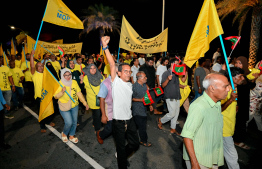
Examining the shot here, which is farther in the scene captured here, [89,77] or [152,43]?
[152,43]

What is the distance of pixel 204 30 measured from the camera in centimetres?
329

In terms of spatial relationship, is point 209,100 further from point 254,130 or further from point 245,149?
point 254,130

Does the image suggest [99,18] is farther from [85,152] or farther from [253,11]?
[85,152]

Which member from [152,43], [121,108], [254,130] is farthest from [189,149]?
[152,43]

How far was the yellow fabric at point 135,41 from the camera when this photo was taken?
21.2 ft

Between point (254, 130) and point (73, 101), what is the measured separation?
5399 mm

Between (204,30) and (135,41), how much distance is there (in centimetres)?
358

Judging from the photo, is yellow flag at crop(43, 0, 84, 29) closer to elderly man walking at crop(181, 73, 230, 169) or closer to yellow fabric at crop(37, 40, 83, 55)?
yellow fabric at crop(37, 40, 83, 55)

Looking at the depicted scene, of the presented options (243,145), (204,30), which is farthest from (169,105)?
(204,30)

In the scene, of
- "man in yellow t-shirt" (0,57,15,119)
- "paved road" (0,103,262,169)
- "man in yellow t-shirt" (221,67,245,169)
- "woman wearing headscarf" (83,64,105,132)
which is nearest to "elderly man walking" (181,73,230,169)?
"man in yellow t-shirt" (221,67,245,169)

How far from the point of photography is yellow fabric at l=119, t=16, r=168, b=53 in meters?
6.46

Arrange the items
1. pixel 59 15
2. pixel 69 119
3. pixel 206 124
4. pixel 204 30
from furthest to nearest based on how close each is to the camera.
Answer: pixel 59 15, pixel 69 119, pixel 204 30, pixel 206 124

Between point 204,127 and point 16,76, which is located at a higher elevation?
point 16,76

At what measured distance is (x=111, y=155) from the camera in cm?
397
